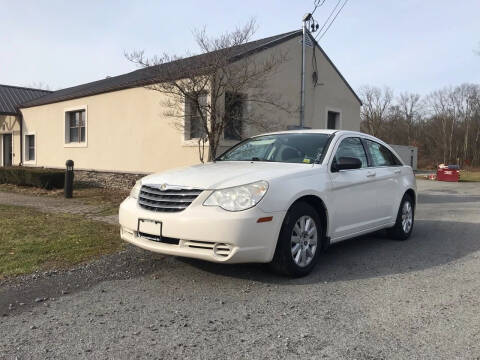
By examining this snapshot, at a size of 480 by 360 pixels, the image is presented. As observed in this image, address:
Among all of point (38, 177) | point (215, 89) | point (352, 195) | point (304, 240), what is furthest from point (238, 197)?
point (38, 177)

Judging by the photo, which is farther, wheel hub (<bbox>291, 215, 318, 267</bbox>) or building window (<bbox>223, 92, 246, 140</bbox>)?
building window (<bbox>223, 92, 246, 140</bbox>)

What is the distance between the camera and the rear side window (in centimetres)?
617

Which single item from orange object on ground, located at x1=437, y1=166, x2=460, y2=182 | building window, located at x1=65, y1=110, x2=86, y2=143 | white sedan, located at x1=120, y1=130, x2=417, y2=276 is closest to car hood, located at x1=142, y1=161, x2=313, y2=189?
white sedan, located at x1=120, y1=130, x2=417, y2=276

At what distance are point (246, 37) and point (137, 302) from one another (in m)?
8.72

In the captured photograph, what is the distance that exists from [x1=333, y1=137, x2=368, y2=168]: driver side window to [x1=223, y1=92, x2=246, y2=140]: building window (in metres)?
6.28

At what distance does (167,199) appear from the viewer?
4.34 m

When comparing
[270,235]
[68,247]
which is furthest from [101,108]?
[270,235]

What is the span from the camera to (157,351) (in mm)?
2863

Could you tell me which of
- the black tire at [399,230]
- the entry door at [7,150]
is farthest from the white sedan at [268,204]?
the entry door at [7,150]

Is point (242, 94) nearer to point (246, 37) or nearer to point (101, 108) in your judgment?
point (246, 37)

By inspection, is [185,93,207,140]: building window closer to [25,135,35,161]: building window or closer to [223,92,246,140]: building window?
[223,92,246,140]: building window

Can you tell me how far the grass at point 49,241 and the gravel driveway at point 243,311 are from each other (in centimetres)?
37

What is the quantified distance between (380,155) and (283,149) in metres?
1.73

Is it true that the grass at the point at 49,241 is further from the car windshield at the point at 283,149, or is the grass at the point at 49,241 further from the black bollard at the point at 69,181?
the black bollard at the point at 69,181
